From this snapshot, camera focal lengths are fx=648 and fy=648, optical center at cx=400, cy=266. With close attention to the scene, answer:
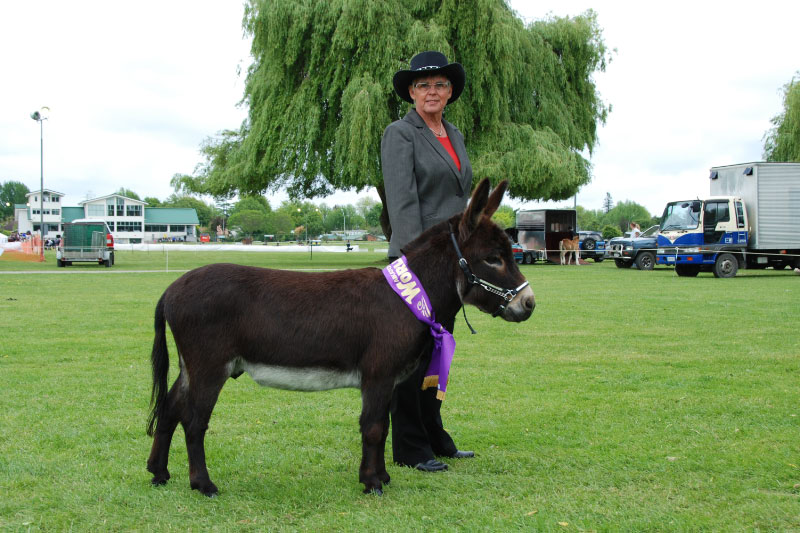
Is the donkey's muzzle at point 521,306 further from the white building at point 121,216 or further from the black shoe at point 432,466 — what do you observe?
the white building at point 121,216

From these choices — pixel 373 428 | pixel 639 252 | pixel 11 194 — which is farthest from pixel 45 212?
pixel 373 428

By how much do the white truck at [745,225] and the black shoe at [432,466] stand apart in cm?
2278

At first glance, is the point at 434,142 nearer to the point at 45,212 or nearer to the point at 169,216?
the point at 169,216

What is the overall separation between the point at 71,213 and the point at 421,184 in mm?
Answer: 128590

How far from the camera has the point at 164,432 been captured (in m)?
4.29

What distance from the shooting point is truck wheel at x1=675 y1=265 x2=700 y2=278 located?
25.5 metres

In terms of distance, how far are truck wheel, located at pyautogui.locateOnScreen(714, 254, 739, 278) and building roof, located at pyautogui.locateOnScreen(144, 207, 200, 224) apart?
11190 cm

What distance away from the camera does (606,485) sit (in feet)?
13.8

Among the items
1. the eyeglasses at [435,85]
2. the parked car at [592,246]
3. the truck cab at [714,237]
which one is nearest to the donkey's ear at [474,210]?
the eyeglasses at [435,85]

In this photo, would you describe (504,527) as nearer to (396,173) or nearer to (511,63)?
(396,173)

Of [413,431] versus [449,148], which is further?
[449,148]

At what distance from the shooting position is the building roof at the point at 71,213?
11675 cm

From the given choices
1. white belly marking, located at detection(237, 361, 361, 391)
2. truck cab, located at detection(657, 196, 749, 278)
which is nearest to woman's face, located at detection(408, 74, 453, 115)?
white belly marking, located at detection(237, 361, 361, 391)

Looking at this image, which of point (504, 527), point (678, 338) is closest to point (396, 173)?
point (504, 527)
